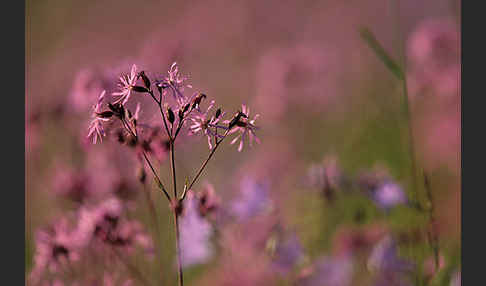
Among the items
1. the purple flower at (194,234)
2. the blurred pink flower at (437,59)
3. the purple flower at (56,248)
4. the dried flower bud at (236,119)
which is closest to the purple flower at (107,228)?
the purple flower at (56,248)

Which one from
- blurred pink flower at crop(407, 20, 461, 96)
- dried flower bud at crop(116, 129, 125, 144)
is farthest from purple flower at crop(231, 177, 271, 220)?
blurred pink flower at crop(407, 20, 461, 96)

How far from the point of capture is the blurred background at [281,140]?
170cm

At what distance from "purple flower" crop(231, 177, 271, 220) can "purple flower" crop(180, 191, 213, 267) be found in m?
0.13

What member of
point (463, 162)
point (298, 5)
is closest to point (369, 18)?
point (298, 5)

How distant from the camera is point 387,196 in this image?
179 cm

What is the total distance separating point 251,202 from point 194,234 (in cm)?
23

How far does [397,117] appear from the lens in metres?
2.67

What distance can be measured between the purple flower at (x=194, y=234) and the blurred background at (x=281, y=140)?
28 millimetres

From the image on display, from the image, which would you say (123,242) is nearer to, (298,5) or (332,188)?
(332,188)

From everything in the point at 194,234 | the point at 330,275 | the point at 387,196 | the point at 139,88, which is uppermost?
the point at 139,88

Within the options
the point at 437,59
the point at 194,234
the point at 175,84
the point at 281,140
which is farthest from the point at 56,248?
the point at 281,140

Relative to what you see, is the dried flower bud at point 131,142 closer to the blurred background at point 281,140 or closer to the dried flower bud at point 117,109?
the blurred background at point 281,140

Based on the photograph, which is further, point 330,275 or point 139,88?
point 330,275

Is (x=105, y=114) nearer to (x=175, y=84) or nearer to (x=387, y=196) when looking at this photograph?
(x=175, y=84)
